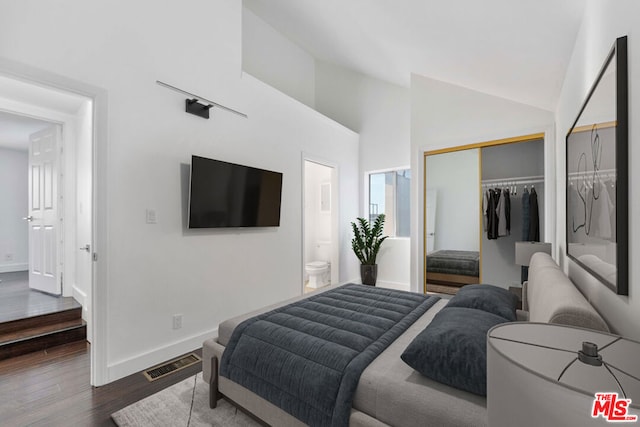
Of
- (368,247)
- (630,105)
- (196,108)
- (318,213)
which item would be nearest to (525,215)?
(368,247)

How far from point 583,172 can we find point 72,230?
197 inches

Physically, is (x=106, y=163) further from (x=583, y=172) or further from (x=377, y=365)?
(x=583, y=172)

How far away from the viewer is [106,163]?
2320mm

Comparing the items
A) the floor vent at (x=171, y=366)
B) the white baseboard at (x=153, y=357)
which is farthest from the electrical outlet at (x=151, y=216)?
the floor vent at (x=171, y=366)

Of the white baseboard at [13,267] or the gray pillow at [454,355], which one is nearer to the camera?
the gray pillow at [454,355]

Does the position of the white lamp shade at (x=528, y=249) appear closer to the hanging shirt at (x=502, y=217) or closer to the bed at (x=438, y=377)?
the hanging shirt at (x=502, y=217)

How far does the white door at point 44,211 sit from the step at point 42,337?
3.38ft

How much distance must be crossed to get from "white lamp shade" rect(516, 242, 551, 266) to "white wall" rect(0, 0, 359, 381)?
8.81ft

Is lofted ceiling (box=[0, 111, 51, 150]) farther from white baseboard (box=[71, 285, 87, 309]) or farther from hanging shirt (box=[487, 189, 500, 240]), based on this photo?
hanging shirt (box=[487, 189, 500, 240])

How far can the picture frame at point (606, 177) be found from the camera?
99 cm

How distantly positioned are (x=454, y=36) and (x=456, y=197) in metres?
2.20

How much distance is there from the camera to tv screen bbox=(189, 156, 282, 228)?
283 centimetres

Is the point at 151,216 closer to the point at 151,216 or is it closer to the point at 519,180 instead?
the point at 151,216

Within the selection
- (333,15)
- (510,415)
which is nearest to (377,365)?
(510,415)
